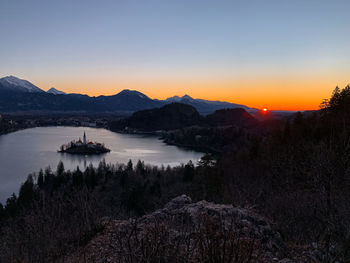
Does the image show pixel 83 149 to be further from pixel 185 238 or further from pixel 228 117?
pixel 228 117

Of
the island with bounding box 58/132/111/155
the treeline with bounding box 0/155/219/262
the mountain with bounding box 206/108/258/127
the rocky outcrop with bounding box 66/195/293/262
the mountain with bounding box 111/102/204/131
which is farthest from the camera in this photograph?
the mountain with bounding box 111/102/204/131

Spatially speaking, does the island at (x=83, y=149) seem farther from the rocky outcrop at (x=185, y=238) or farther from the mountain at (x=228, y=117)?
the mountain at (x=228, y=117)

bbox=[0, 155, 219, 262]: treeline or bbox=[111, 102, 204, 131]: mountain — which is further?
bbox=[111, 102, 204, 131]: mountain

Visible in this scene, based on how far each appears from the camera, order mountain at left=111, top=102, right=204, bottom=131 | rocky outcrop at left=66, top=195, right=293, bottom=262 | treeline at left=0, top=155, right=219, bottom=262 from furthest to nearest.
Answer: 1. mountain at left=111, top=102, right=204, bottom=131
2. treeline at left=0, top=155, right=219, bottom=262
3. rocky outcrop at left=66, top=195, right=293, bottom=262

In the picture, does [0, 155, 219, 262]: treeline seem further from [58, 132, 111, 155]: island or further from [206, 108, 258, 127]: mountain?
[206, 108, 258, 127]: mountain

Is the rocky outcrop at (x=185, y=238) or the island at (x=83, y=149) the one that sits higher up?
the rocky outcrop at (x=185, y=238)

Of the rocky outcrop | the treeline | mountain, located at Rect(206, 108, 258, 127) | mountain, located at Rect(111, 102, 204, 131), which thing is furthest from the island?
mountain, located at Rect(206, 108, 258, 127)

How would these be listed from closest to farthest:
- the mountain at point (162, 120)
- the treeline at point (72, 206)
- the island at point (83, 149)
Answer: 1. the treeline at point (72, 206)
2. the island at point (83, 149)
3. the mountain at point (162, 120)

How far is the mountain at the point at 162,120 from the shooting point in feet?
344

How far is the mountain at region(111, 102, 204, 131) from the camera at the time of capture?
104731 millimetres

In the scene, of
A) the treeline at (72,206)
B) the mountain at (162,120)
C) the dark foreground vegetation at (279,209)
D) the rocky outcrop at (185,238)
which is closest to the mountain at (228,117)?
the mountain at (162,120)

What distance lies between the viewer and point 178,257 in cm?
223

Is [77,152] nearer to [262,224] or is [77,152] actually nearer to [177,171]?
[177,171]

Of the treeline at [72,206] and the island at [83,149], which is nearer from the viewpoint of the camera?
the treeline at [72,206]
